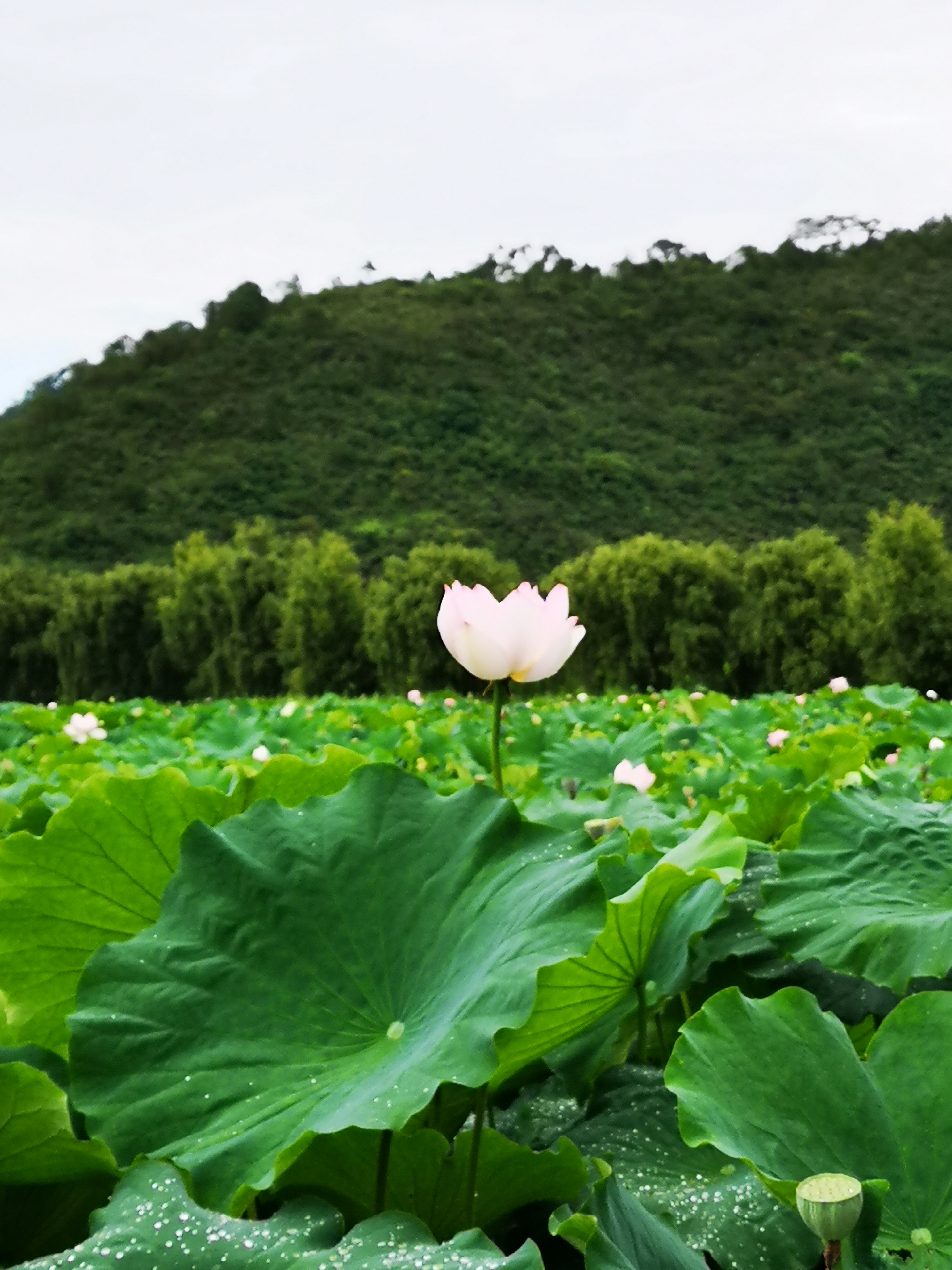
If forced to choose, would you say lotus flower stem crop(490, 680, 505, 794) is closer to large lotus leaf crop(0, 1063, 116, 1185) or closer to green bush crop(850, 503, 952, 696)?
large lotus leaf crop(0, 1063, 116, 1185)

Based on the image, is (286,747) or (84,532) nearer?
(286,747)

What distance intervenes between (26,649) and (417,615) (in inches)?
403

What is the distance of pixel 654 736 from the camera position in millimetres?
2230

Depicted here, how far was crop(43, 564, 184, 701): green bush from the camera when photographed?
64.7 feet

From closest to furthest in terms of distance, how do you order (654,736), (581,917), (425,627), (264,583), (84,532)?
(581,917)
(654,736)
(425,627)
(264,583)
(84,532)

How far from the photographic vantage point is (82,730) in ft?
11.6

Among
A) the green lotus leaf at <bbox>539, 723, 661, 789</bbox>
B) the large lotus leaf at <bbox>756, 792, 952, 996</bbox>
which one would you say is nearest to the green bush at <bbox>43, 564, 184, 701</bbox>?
the green lotus leaf at <bbox>539, 723, 661, 789</bbox>

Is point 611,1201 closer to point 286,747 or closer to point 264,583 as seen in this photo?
point 286,747

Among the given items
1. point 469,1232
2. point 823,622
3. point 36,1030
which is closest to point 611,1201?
point 469,1232

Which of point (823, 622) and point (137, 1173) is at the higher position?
point (137, 1173)

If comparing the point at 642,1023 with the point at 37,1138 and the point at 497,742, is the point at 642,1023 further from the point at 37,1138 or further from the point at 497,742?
the point at 37,1138

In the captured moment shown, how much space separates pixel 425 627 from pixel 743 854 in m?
13.4

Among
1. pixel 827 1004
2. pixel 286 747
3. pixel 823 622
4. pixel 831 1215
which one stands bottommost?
pixel 823 622

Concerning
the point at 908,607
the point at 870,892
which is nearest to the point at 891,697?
the point at 870,892
